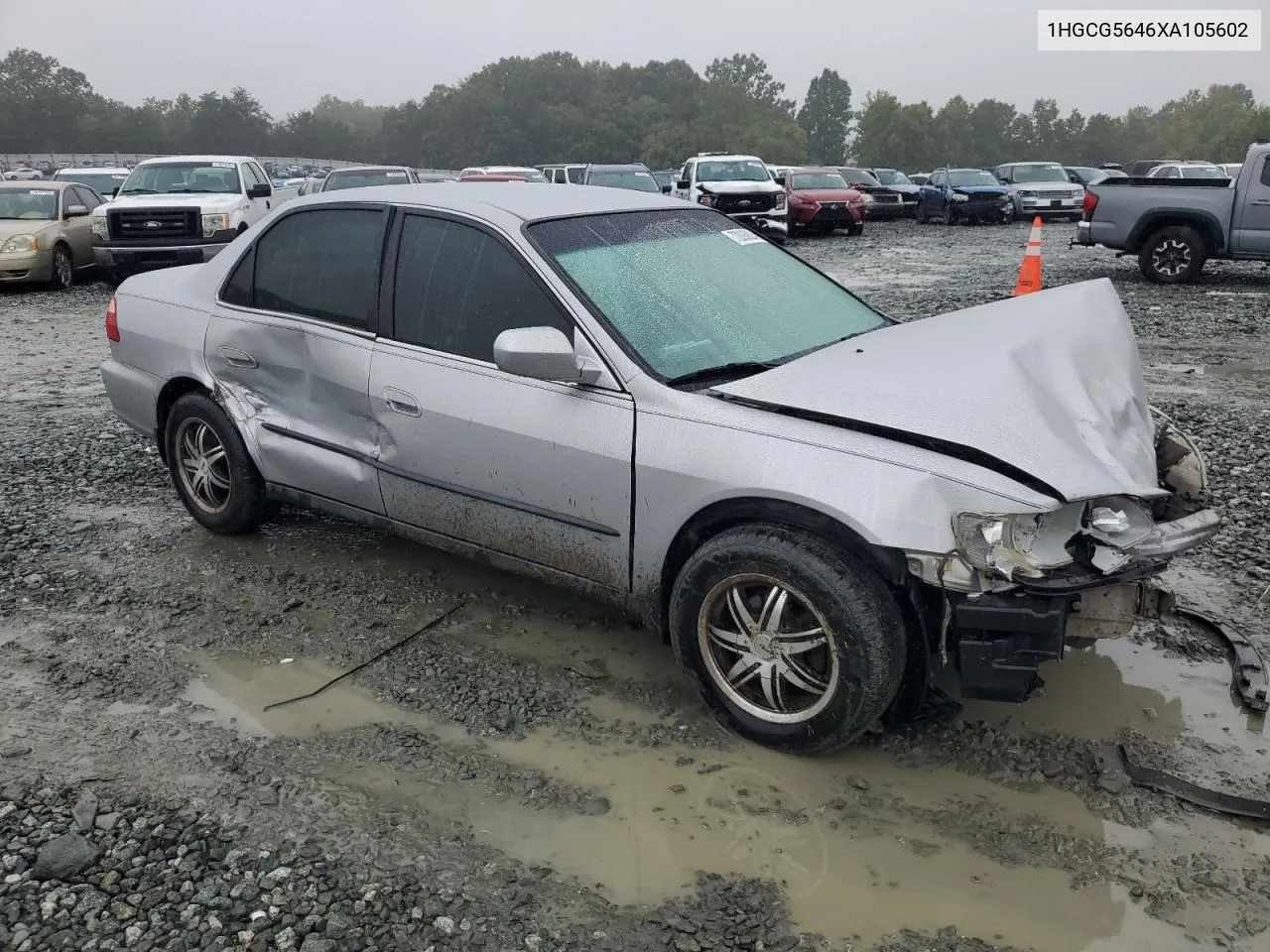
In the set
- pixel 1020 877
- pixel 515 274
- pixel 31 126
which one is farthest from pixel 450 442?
pixel 31 126

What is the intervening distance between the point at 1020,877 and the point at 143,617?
3.38 metres

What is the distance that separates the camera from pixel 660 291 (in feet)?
12.4

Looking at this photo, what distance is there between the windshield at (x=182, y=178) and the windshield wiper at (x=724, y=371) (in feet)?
44.6

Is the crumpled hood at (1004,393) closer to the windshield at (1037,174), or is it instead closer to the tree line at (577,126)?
the windshield at (1037,174)

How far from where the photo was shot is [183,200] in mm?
14484

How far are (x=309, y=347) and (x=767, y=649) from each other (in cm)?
229

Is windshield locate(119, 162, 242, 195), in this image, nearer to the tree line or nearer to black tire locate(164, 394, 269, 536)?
black tire locate(164, 394, 269, 536)

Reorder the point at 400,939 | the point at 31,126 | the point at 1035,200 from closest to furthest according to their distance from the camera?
the point at 400,939 → the point at 1035,200 → the point at 31,126

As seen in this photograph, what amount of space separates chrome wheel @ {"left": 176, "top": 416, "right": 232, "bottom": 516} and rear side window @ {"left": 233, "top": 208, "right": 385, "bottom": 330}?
656 mm

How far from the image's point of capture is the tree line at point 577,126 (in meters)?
102

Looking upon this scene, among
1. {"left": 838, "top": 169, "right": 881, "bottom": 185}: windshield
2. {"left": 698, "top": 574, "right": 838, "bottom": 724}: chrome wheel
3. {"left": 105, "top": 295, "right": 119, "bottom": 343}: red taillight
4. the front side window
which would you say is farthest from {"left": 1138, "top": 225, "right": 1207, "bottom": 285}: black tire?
{"left": 838, "top": 169, "right": 881, "bottom": 185}: windshield

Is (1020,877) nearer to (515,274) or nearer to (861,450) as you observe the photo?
(861,450)

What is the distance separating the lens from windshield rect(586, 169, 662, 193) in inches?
819

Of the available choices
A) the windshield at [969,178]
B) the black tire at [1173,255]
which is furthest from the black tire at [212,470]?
the windshield at [969,178]
